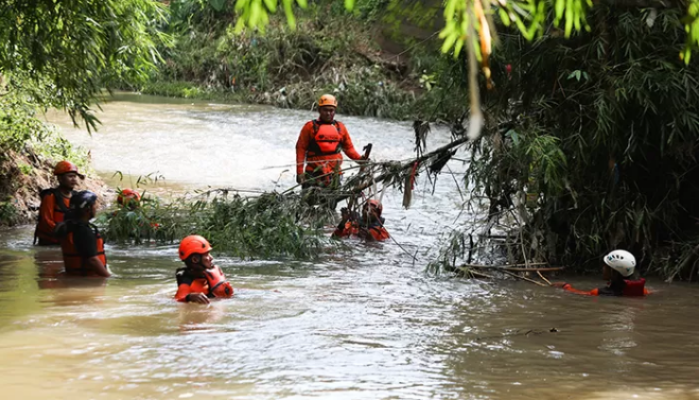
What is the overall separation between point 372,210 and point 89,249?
3.62 metres

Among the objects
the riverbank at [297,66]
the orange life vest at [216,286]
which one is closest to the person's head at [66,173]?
the orange life vest at [216,286]

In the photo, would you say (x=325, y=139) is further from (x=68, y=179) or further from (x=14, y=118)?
(x=14, y=118)

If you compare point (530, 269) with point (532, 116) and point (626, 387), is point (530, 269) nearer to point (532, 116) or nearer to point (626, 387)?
point (532, 116)

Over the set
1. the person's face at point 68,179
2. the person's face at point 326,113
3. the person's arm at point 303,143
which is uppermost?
the person's face at point 326,113

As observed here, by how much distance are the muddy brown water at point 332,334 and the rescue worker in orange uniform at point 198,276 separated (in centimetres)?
11

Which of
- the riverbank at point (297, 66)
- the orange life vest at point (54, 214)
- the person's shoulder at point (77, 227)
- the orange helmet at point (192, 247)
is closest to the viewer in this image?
the orange helmet at point (192, 247)

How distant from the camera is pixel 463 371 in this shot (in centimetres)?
639

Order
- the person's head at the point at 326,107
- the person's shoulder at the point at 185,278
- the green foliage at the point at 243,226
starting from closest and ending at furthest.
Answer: the person's shoulder at the point at 185,278
the green foliage at the point at 243,226
the person's head at the point at 326,107

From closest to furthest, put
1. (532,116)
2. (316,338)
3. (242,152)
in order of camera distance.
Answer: (316,338)
(532,116)
(242,152)

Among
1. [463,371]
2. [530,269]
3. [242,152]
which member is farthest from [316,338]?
[242,152]

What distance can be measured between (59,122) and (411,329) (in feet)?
58.1

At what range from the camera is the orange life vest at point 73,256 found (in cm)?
923

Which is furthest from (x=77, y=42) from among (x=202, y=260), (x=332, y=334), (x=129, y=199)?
(x=332, y=334)

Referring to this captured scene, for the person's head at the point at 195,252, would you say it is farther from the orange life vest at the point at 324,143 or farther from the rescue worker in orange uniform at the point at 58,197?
the orange life vest at the point at 324,143
